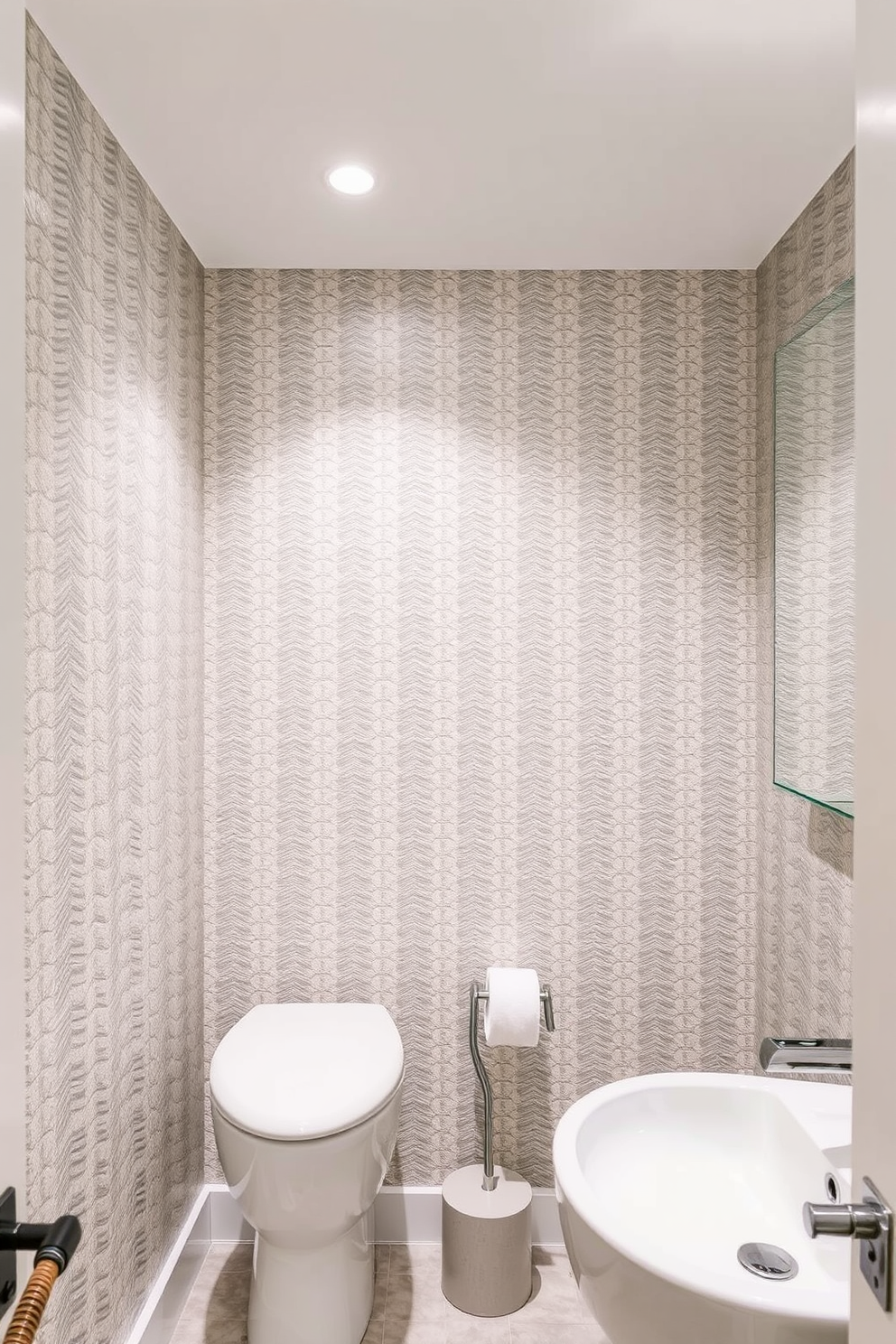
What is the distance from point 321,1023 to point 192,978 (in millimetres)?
363

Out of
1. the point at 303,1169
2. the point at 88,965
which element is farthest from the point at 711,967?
the point at 88,965

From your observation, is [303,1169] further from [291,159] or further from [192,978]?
[291,159]

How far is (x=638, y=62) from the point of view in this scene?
1.39 meters

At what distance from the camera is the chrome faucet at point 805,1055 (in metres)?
1.17

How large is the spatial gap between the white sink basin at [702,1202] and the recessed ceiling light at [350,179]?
1715mm

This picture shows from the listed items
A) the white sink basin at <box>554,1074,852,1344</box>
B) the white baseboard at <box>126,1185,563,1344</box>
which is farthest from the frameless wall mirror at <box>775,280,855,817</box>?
the white baseboard at <box>126,1185,563,1344</box>

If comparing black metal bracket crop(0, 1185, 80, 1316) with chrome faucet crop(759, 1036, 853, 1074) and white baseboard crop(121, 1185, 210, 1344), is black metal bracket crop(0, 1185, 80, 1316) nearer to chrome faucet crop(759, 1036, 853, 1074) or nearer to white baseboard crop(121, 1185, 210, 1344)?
chrome faucet crop(759, 1036, 853, 1074)

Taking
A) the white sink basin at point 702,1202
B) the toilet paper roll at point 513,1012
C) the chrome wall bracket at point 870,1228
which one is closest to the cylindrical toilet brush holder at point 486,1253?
the toilet paper roll at point 513,1012

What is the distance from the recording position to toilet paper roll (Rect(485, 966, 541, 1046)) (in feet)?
6.45

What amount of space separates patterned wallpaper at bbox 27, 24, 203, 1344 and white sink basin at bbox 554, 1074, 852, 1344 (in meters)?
0.82

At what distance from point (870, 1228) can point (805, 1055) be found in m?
0.54

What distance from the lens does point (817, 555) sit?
1572 mm

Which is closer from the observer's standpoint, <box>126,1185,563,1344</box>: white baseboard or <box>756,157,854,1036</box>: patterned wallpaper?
<box>756,157,854,1036</box>: patterned wallpaper

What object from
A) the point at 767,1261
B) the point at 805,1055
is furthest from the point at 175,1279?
the point at 805,1055
